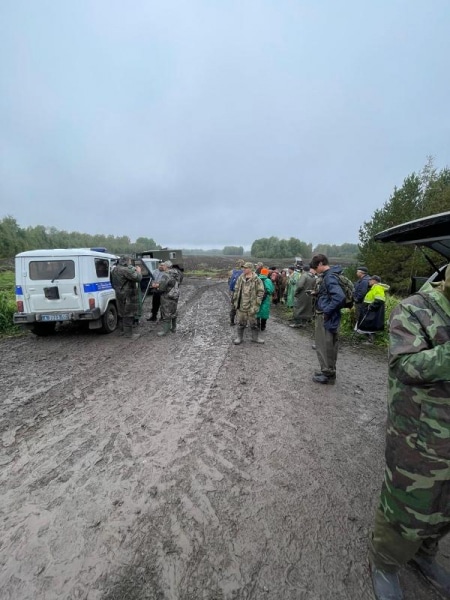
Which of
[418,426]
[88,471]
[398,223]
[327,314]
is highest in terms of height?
[398,223]

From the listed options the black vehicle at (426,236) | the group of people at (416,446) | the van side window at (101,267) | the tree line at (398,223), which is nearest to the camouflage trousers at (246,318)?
the van side window at (101,267)

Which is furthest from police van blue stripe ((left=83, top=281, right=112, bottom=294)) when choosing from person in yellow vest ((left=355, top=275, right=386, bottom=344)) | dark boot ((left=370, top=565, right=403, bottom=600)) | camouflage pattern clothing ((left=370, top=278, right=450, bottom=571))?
dark boot ((left=370, top=565, right=403, bottom=600))

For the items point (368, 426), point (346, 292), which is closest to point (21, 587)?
point (368, 426)

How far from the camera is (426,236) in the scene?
2408 mm

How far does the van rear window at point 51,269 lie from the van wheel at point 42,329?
127 cm

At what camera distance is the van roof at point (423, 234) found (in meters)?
2.07

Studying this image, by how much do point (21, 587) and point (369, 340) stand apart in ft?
23.6

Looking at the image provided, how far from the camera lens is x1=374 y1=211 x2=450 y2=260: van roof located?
2068 millimetres

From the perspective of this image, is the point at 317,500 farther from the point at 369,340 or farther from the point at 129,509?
the point at 369,340

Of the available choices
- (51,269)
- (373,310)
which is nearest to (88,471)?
(51,269)

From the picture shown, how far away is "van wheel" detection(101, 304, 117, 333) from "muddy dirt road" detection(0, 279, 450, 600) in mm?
2489

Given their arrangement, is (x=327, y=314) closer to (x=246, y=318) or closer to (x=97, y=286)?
(x=246, y=318)

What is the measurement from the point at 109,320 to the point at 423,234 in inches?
284

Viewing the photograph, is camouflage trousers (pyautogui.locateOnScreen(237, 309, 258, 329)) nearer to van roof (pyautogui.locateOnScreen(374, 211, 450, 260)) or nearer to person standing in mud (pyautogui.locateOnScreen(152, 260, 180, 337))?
person standing in mud (pyautogui.locateOnScreen(152, 260, 180, 337))
